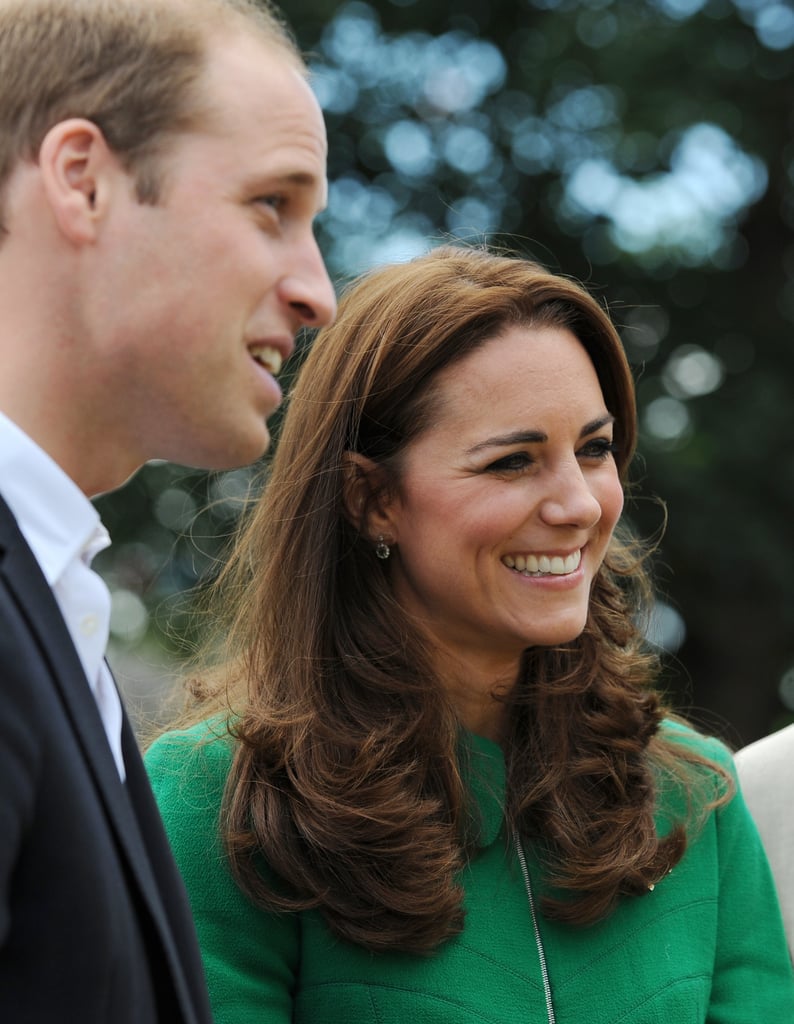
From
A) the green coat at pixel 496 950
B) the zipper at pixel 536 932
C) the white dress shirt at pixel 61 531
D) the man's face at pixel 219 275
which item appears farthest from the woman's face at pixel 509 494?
the white dress shirt at pixel 61 531

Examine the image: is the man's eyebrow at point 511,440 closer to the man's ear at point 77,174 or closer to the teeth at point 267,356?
the teeth at point 267,356

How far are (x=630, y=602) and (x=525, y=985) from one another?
3.60 ft

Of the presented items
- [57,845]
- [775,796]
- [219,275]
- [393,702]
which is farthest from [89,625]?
[775,796]

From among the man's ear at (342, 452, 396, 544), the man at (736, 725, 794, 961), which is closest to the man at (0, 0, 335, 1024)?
the man's ear at (342, 452, 396, 544)

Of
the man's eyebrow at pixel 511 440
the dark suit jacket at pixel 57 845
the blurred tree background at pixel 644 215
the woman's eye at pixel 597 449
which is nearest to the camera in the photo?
the dark suit jacket at pixel 57 845

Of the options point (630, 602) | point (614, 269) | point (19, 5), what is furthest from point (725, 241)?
point (19, 5)

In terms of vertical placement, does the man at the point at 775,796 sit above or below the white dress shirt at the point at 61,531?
below

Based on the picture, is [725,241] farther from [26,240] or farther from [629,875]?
[26,240]

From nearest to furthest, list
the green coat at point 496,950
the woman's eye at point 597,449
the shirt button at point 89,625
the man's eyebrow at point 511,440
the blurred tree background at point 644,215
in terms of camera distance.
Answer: the shirt button at point 89,625 → the green coat at point 496,950 → the man's eyebrow at point 511,440 → the woman's eye at point 597,449 → the blurred tree background at point 644,215

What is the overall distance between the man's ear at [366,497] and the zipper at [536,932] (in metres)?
0.66

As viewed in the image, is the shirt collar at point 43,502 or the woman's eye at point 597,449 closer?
the shirt collar at point 43,502

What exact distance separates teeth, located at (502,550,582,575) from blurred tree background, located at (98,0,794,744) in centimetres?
632

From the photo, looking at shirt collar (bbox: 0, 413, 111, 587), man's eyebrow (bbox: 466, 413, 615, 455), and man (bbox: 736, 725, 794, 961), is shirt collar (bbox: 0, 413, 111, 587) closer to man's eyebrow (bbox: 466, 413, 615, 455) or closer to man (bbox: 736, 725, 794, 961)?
man's eyebrow (bbox: 466, 413, 615, 455)

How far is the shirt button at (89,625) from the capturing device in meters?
1.63
